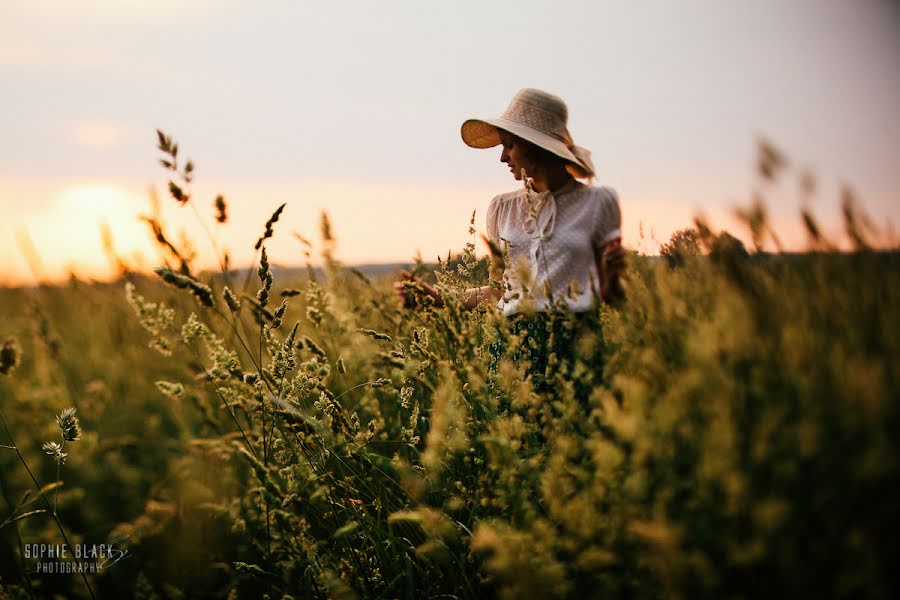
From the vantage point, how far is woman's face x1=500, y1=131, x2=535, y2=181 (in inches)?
88.7

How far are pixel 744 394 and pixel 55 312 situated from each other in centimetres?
503

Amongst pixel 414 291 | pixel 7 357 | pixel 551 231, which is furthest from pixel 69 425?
pixel 551 231

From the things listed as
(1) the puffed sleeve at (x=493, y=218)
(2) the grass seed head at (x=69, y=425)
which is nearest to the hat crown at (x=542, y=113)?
(1) the puffed sleeve at (x=493, y=218)

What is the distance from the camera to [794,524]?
2.70ft

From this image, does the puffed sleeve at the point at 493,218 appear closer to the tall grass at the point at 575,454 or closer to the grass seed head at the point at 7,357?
the tall grass at the point at 575,454

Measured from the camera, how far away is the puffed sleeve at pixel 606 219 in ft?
6.88

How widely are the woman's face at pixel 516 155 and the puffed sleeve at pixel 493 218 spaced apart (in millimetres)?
256

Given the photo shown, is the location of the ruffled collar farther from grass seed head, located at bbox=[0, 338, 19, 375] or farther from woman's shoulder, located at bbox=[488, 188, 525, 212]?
grass seed head, located at bbox=[0, 338, 19, 375]

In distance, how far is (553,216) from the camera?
220 centimetres

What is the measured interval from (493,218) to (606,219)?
0.63m

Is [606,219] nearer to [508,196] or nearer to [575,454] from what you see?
[508,196]

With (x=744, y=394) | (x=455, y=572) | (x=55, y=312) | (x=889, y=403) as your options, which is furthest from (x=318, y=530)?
(x=55, y=312)

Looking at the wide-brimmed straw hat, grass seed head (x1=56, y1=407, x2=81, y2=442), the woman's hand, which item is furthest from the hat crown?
grass seed head (x1=56, y1=407, x2=81, y2=442)

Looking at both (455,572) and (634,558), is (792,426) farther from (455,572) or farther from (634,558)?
(455,572)
